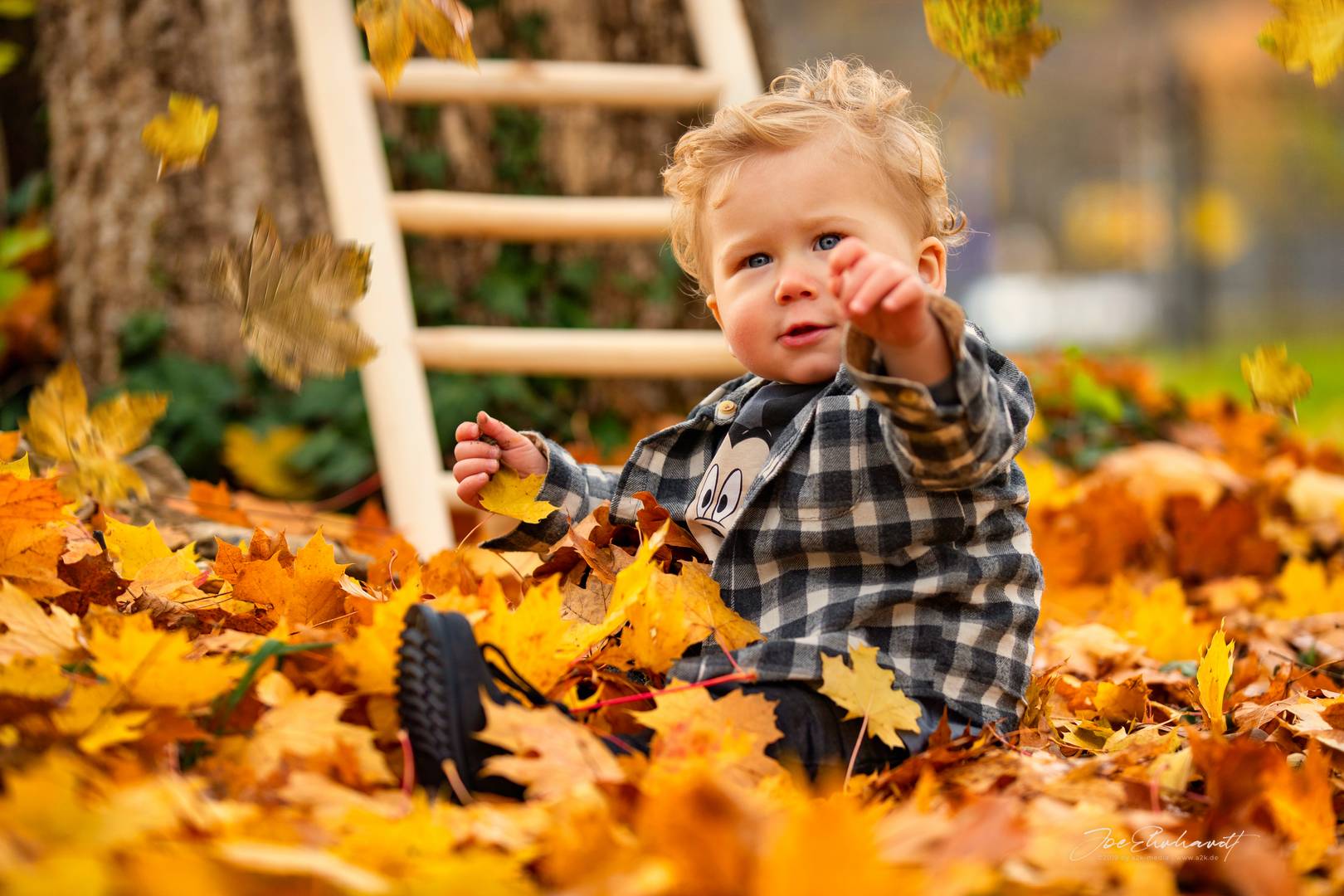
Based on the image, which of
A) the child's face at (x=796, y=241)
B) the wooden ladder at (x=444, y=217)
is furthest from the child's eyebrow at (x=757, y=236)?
the wooden ladder at (x=444, y=217)

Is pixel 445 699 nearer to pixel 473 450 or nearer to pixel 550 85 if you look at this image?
pixel 473 450

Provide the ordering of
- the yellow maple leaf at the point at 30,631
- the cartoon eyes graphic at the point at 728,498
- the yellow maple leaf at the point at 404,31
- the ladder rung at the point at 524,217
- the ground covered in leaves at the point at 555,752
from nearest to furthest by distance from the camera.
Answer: the ground covered in leaves at the point at 555,752
the yellow maple leaf at the point at 30,631
the yellow maple leaf at the point at 404,31
the cartoon eyes graphic at the point at 728,498
the ladder rung at the point at 524,217

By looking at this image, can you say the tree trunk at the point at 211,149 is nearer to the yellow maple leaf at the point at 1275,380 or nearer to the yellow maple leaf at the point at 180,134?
the yellow maple leaf at the point at 180,134

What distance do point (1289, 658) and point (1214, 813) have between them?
A: 80 cm

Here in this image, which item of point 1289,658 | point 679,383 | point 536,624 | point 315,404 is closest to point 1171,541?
point 1289,658

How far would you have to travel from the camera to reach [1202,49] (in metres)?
12.5

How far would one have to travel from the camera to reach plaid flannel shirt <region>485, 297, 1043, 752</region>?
46.3 inches

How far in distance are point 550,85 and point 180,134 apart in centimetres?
127

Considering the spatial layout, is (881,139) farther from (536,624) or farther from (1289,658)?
(1289,658)

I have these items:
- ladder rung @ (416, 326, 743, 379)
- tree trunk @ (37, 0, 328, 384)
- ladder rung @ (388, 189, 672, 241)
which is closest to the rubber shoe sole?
ladder rung @ (416, 326, 743, 379)

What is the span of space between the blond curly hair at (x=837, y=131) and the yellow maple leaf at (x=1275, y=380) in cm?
39

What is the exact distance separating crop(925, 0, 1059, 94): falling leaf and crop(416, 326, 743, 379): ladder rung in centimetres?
101

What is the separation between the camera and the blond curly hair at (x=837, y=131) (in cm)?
134

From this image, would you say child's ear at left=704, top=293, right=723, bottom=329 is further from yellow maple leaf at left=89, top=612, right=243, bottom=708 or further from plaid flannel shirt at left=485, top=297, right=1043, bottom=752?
yellow maple leaf at left=89, top=612, right=243, bottom=708
